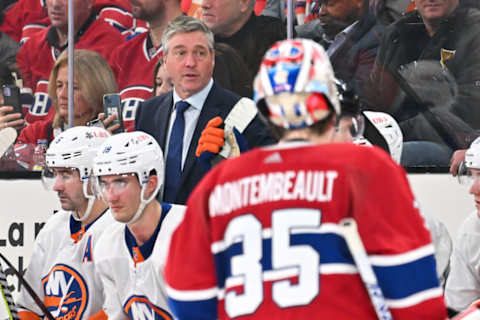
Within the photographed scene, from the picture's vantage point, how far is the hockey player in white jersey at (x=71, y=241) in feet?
12.3

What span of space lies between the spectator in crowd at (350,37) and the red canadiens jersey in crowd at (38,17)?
1023mm

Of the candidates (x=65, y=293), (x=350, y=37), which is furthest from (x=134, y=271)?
(x=350, y=37)

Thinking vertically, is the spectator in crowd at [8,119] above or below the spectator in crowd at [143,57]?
below

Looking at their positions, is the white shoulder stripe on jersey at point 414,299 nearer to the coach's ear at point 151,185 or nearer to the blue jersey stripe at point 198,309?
the blue jersey stripe at point 198,309

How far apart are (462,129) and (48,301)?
2029mm

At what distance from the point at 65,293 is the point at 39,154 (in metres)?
1.36

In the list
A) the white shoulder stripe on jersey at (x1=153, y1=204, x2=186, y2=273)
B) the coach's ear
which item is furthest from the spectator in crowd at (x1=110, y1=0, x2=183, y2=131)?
the white shoulder stripe on jersey at (x1=153, y1=204, x2=186, y2=273)

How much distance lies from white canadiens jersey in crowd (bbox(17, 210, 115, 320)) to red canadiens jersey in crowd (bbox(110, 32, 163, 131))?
36.2 inches

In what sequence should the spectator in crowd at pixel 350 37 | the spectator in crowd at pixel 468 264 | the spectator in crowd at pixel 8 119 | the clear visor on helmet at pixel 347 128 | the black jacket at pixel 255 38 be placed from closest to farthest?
the clear visor on helmet at pixel 347 128
the spectator in crowd at pixel 468 264
the spectator in crowd at pixel 350 37
the black jacket at pixel 255 38
the spectator in crowd at pixel 8 119

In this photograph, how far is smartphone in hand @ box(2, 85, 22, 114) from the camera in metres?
5.09

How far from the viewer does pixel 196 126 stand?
3.92 metres

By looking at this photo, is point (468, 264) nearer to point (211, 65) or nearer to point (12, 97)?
point (211, 65)

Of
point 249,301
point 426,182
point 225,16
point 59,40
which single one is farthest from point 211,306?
point 59,40

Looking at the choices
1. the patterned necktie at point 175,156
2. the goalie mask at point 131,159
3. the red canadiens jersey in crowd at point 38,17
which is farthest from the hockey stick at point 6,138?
the goalie mask at point 131,159
